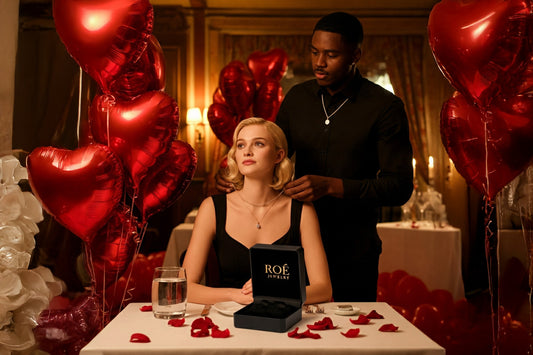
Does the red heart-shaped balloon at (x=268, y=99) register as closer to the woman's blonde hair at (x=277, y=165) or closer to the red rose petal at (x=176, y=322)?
the woman's blonde hair at (x=277, y=165)

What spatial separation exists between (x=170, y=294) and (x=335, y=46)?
4.04 feet

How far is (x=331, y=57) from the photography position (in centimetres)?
226

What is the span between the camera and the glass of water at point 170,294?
5.12 feet

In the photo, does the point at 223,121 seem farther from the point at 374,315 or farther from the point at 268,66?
the point at 374,315

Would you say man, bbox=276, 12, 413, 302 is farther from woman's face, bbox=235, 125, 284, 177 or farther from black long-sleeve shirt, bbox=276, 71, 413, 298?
woman's face, bbox=235, 125, 284, 177

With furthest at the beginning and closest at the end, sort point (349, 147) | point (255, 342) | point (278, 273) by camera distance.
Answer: point (349, 147) → point (278, 273) → point (255, 342)

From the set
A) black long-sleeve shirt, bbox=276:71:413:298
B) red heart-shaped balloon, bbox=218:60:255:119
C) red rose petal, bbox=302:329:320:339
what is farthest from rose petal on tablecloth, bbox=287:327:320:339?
red heart-shaped balloon, bbox=218:60:255:119

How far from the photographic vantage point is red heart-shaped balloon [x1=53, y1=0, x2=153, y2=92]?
1871mm

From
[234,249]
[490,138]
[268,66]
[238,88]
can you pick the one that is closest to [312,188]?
[234,249]

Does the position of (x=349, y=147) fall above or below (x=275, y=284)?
above

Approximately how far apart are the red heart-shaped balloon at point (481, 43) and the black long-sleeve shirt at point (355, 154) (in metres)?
0.41

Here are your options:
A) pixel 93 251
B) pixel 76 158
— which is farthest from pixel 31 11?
pixel 93 251

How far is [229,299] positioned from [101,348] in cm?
59

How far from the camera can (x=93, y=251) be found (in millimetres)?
2064
